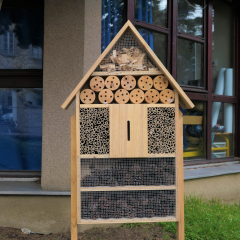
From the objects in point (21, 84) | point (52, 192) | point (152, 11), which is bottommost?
point (52, 192)

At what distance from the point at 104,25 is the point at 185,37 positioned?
4.39ft

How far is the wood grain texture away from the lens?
6.03ft

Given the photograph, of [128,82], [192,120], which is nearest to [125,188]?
[128,82]

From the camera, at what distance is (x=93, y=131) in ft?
6.16

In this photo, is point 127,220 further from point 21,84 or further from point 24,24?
point 24,24

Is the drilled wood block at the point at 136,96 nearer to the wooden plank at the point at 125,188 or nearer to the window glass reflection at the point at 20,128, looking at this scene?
the wooden plank at the point at 125,188

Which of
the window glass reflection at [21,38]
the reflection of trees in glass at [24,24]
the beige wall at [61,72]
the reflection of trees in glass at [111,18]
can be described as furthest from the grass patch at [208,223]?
the reflection of trees in glass at [24,24]

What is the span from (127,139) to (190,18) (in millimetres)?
2910

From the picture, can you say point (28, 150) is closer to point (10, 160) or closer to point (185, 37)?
point (10, 160)

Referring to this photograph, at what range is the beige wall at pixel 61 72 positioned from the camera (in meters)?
2.86

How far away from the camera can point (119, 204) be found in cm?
189

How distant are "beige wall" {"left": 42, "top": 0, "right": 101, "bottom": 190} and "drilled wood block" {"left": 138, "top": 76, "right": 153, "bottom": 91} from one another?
1152 mm

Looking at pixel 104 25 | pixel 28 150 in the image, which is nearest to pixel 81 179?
pixel 28 150

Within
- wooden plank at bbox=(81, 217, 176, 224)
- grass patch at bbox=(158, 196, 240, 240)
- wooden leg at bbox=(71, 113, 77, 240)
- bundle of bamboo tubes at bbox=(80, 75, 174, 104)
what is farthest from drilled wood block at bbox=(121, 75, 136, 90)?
grass patch at bbox=(158, 196, 240, 240)
